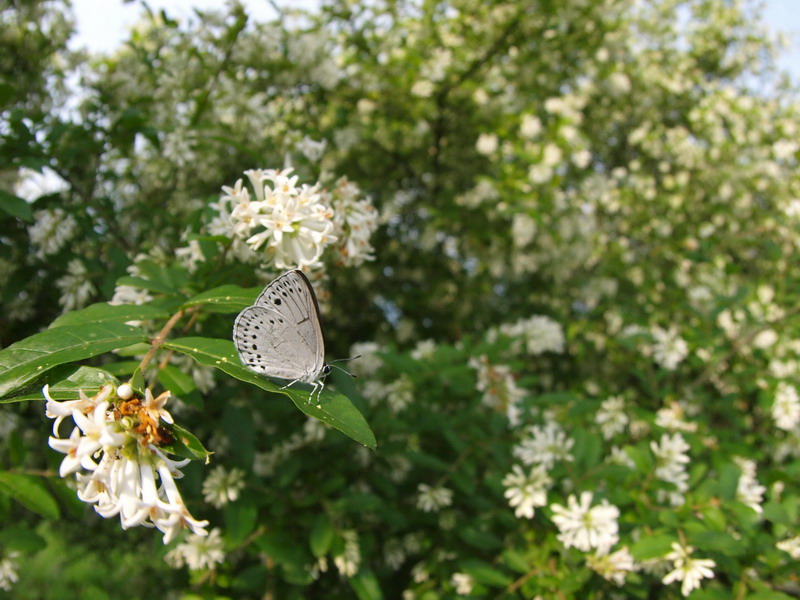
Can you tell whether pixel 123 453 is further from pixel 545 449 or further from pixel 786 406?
pixel 786 406

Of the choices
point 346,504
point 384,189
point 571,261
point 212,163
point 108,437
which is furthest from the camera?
point 571,261

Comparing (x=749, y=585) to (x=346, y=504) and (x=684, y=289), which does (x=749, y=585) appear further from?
(x=684, y=289)

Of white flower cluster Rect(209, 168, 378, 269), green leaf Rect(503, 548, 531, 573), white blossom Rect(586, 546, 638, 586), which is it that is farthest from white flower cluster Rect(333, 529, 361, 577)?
white flower cluster Rect(209, 168, 378, 269)

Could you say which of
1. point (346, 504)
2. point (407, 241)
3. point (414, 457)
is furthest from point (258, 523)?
point (407, 241)

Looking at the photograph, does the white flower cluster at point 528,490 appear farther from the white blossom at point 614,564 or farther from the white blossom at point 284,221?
the white blossom at point 284,221

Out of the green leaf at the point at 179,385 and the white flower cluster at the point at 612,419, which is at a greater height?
the green leaf at the point at 179,385

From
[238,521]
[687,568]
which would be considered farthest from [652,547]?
[238,521]

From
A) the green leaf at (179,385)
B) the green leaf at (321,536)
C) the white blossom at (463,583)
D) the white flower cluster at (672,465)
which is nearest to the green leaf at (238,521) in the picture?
the green leaf at (321,536)
